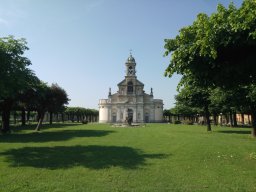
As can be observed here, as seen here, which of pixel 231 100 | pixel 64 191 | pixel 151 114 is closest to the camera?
pixel 64 191

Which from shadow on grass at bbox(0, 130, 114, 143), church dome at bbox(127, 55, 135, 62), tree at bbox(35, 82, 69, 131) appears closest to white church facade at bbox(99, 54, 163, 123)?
church dome at bbox(127, 55, 135, 62)

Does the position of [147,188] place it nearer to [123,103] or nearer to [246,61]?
[246,61]

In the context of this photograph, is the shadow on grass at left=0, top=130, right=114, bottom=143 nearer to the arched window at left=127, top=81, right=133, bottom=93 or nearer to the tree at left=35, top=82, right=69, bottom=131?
the tree at left=35, top=82, right=69, bottom=131

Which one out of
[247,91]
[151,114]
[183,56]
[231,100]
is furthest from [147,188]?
[151,114]

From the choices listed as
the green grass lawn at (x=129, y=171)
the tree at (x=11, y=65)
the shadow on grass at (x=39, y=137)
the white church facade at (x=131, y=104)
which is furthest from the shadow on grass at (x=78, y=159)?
the white church facade at (x=131, y=104)

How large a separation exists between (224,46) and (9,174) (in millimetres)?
9083

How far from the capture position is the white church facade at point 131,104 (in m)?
113

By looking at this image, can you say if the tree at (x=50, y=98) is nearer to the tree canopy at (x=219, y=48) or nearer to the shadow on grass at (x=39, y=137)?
the shadow on grass at (x=39, y=137)

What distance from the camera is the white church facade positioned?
11331 cm

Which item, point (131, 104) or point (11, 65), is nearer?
point (11, 65)

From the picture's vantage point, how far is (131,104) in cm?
11419

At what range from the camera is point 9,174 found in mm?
11766

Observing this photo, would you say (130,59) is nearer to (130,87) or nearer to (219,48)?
(130,87)

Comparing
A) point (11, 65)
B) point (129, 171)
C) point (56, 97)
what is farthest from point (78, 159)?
point (56, 97)
